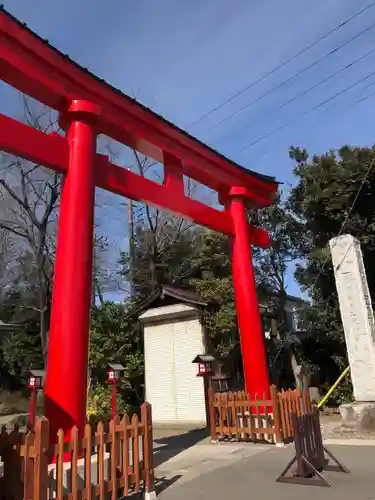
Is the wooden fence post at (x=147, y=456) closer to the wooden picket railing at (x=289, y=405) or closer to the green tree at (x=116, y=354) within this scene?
the wooden picket railing at (x=289, y=405)

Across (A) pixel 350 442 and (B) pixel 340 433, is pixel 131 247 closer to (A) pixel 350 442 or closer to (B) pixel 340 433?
(B) pixel 340 433

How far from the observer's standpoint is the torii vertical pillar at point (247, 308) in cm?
961

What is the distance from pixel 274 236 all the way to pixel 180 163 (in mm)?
10208

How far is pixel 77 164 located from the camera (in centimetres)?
652

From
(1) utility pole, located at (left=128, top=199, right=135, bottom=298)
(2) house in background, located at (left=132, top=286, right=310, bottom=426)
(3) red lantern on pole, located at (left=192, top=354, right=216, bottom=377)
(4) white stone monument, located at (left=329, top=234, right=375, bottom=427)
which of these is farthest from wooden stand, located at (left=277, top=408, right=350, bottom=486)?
→ (1) utility pole, located at (left=128, top=199, right=135, bottom=298)

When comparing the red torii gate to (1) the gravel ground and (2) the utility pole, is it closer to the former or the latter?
(1) the gravel ground

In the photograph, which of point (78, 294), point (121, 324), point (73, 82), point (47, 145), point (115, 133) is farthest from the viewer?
point (121, 324)

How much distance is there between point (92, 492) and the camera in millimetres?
4586

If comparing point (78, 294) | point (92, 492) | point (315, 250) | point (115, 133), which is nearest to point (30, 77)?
point (115, 133)

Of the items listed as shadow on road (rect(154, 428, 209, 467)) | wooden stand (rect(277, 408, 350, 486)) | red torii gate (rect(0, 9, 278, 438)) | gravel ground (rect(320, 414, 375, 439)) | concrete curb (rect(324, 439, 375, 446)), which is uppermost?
red torii gate (rect(0, 9, 278, 438))

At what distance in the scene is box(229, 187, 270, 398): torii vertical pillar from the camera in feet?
31.5

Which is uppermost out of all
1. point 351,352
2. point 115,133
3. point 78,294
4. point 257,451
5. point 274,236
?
point 274,236

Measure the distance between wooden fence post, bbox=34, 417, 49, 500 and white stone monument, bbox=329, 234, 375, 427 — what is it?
7492mm

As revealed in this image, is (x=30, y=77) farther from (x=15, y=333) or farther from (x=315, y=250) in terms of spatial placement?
(x=15, y=333)
